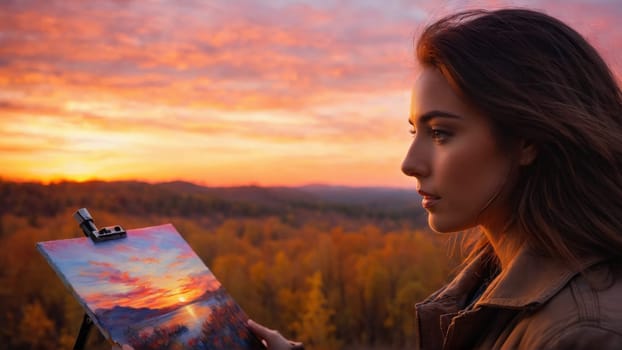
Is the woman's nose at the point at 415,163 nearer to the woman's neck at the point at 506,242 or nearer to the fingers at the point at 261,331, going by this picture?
the woman's neck at the point at 506,242

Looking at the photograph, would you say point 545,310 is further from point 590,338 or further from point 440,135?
point 440,135

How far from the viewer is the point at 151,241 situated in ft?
9.77

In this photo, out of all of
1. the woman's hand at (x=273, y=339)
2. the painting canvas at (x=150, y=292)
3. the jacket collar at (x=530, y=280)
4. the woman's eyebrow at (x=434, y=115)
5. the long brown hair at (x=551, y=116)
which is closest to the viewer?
the jacket collar at (x=530, y=280)

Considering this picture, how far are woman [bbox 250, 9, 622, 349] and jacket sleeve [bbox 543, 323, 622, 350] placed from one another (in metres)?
0.14

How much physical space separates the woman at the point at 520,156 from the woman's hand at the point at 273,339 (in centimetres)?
90

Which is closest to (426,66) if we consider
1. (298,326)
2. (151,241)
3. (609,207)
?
(609,207)

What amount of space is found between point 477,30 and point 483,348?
3.54 ft

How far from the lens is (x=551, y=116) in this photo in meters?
1.94

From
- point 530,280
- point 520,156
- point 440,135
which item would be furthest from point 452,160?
point 530,280

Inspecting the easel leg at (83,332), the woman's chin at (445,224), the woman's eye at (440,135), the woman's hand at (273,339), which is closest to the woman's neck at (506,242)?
the woman's chin at (445,224)

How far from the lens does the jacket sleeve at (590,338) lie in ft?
5.34

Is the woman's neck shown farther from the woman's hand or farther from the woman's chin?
the woman's hand

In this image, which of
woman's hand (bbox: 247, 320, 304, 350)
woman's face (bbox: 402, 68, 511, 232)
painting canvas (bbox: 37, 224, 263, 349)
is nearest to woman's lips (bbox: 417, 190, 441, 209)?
woman's face (bbox: 402, 68, 511, 232)

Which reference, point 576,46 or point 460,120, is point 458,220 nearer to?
point 460,120
